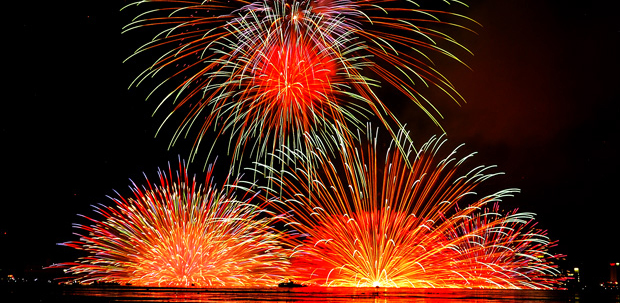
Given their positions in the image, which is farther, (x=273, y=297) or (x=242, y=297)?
(x=273, y=297)

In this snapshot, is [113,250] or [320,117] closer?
[320,117]

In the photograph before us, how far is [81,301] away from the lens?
19734mm

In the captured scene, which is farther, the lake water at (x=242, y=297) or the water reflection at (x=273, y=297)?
the water reflection at (x=273, y=297)

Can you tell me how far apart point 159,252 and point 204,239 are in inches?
146

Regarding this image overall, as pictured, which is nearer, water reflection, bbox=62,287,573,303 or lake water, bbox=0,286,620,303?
lake water, bbox=0,286,620,303

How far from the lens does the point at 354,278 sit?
36.0 meters

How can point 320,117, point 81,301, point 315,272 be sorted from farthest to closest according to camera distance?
point 315,272 < point 320,117 < point 81,301

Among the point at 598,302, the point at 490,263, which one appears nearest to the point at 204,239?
the point at 490,263

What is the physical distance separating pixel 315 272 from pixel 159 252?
1379 centimetres

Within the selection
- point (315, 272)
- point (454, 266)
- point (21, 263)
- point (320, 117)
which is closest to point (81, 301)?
point (320, 117)

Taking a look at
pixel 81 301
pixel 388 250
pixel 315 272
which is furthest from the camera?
pixel 315 272

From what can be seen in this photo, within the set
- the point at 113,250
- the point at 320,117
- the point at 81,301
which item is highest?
the point at 320,117

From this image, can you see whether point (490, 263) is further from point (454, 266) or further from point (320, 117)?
point (320, 117)

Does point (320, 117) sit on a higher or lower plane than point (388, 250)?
higher
